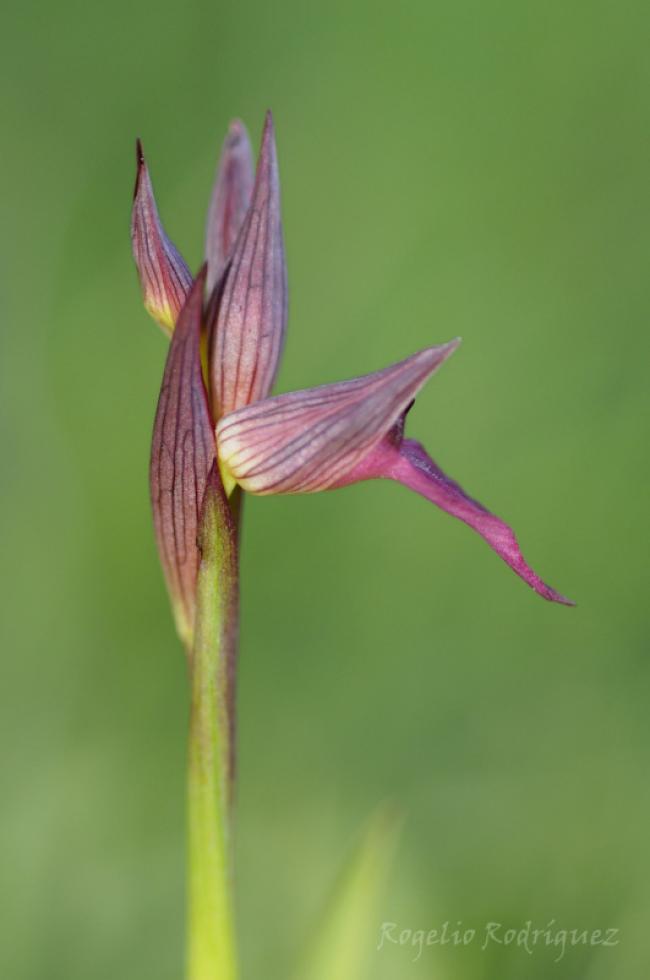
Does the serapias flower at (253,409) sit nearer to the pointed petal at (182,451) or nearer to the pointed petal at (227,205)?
the pointed petal at (182,451)

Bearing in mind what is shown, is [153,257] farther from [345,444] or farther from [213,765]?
[213,765]

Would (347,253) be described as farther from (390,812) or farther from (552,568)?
(390,812)

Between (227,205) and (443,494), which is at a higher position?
(227,205)

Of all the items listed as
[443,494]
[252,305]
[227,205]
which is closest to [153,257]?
[252,305]

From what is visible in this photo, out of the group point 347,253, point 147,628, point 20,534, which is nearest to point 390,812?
point 147,628

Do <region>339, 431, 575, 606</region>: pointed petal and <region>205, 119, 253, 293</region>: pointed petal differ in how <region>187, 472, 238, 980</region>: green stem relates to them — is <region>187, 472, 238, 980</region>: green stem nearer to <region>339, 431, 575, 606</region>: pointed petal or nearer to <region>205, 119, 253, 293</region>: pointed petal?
<region>339, 431, 575, 606</region>: pointed petal

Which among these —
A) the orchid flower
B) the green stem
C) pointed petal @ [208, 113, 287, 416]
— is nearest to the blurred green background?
the green stem

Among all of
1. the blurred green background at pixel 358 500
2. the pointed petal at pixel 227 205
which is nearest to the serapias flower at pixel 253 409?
the pointed petal at pixel 227 205
